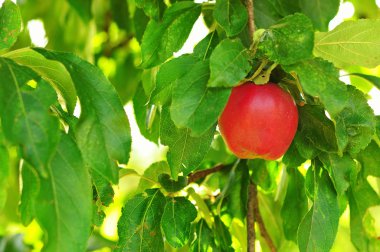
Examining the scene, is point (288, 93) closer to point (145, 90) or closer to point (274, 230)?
point (145, 90)

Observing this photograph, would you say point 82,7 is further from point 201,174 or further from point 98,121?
point 98,121

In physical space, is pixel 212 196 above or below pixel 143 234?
below

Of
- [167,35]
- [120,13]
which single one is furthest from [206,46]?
[120,13]

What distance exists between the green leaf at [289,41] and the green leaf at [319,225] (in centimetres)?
22

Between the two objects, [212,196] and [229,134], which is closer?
[229,134]

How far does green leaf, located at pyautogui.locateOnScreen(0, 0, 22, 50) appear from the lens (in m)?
A: 0.96

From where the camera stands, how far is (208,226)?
1257 mm

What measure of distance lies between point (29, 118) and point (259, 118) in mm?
325

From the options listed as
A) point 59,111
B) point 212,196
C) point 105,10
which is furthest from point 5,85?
point 105,10

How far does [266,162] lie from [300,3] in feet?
1.01

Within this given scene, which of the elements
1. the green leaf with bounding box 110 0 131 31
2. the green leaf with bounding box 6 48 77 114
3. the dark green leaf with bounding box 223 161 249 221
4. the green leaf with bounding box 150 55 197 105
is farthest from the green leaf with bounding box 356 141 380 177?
the green leaf with bounding box 110 0 131 31

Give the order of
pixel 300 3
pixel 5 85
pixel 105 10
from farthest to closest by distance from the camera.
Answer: pixel 105 10 < pixel 300 3 < pixel 5 85

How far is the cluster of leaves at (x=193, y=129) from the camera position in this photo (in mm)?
806

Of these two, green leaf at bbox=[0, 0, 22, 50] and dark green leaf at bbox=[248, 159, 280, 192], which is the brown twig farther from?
green leaf at bbox=[0, 0, 22, 50]
